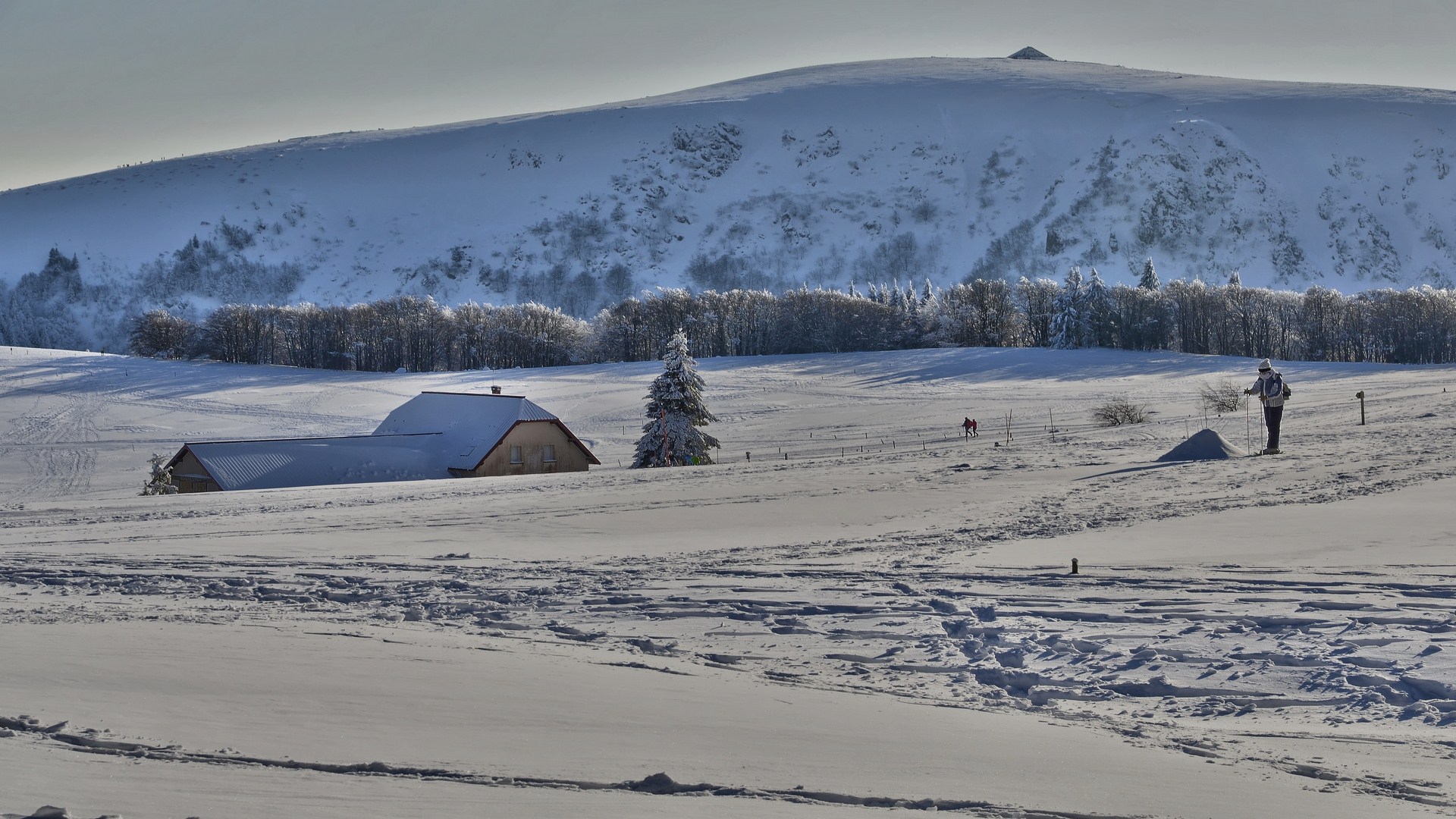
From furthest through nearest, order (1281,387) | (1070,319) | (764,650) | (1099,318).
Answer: (1099,318) < (1070,319) < (1281,387) < (764,650)

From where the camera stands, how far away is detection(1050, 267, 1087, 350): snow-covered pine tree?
88.1 meters

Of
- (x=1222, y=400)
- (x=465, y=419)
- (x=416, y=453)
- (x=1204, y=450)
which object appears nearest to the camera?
(x=1204, y=450)

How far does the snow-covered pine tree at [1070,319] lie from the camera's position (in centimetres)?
8812

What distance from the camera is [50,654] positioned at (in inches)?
368

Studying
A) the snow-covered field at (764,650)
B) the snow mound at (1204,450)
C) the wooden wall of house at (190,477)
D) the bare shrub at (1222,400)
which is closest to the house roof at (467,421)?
the wooden wall of house at (190,477)

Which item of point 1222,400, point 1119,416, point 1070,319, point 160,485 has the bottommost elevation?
point 160,485

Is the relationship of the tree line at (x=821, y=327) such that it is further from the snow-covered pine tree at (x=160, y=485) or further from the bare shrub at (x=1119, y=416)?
the snow-covered pine tree at (x=160, y=485)

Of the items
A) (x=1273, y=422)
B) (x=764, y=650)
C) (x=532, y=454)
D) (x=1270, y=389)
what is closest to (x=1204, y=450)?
(x=1273, y=422)

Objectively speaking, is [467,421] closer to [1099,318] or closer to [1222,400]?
[1222,400]

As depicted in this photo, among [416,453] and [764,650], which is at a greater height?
[764,650]

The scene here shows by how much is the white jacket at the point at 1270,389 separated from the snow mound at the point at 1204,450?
46.5 inches

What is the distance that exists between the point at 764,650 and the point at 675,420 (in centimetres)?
3014

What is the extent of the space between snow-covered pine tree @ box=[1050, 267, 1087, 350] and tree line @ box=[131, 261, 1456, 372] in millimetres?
111

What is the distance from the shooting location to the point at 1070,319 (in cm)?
8881
